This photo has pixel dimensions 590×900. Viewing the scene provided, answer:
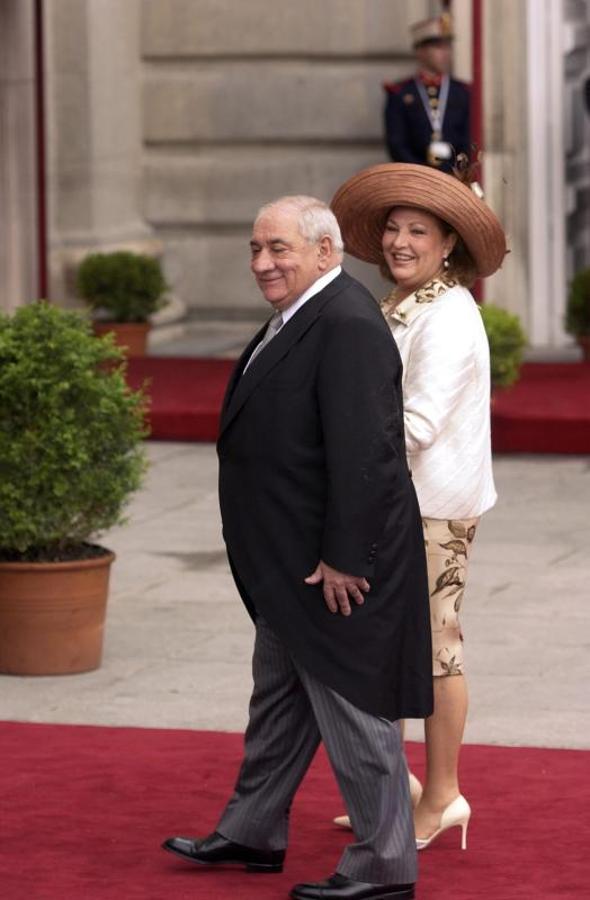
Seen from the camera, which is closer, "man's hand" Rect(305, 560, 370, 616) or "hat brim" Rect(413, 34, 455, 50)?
"man's hand" Rect(305, 560, 370, 616)

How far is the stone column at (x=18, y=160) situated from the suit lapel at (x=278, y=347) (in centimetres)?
1144

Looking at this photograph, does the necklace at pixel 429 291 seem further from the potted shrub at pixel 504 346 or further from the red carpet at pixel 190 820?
the potted shrub at pixel 504 346

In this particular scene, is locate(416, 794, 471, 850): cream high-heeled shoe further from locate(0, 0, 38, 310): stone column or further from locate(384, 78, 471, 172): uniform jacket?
locate(384, 78, 471, 172): uniform jacket

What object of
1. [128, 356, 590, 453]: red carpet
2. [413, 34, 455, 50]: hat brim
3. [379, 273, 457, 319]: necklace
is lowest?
[128, 356, 590, 453]: red carpet

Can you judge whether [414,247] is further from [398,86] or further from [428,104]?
[398,86]

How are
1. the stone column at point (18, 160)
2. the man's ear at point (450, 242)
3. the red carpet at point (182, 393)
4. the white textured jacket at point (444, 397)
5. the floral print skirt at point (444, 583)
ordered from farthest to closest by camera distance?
1. the stone column at point (18, 160)
2. the red carpet at point (182, 393)
3. the man's ear at point (450, 242)
4. the floral print skirt at point (444, 583)
5. the white textured jacket at point (444, 397)

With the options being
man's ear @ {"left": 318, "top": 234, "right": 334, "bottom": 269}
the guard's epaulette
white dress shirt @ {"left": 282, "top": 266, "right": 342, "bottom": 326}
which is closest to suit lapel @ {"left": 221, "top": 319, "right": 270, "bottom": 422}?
white dress shirt @ {"left": 282, "top": 266, "right": 342, "bottom": 326}

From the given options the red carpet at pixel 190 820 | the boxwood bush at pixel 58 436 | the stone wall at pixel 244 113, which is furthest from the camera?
the stone wall at pixel 244 113

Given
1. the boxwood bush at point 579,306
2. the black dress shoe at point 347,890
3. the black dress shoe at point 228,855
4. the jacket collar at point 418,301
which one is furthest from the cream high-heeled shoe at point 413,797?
the boxwood bush at point 579,306

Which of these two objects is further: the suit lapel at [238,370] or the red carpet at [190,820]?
the red carpet at [190,820]

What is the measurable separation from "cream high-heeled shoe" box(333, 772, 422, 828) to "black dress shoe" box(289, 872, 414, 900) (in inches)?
22.6

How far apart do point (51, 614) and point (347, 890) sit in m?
2.67

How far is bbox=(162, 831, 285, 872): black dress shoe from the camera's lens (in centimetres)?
565

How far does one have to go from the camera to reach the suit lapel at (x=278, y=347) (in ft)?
17.4
